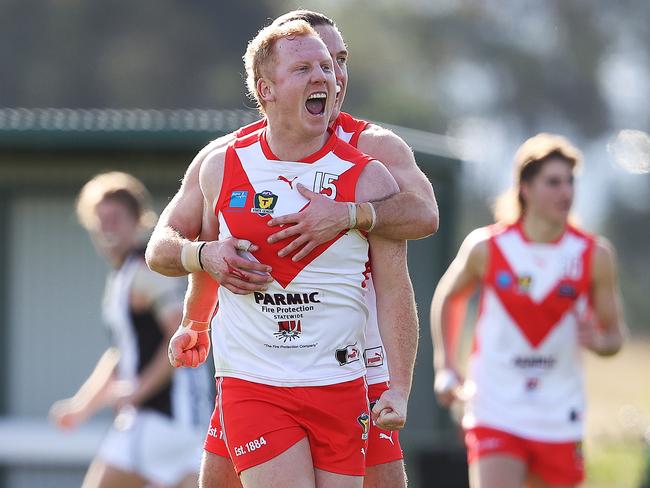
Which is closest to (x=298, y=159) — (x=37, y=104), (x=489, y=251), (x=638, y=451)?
(x=489, y=251)

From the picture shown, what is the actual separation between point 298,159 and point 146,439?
10.8ft

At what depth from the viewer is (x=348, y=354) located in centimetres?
545

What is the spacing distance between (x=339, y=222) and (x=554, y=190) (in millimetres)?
3231

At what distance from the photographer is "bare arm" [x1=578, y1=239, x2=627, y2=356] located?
8172mm

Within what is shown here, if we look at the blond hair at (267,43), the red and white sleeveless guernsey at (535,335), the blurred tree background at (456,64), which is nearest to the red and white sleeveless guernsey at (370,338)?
the blond hair at (267,43)

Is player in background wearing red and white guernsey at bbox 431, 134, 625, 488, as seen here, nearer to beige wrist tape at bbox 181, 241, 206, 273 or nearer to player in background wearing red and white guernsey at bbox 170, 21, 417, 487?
player in background wearing red and white guernsey at bbox 170, 21, 417, 487

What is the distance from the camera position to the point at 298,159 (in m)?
5.46

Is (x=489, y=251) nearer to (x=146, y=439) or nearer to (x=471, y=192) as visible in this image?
(x=146, y=439)

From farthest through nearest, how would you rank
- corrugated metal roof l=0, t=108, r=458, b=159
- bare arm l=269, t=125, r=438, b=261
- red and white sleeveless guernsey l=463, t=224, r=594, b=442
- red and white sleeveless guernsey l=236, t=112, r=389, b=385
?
corrugated metal roof l=0, t=108, r=458, b=159, red and white sleeveless guernsey l=463, t=224, r=594, b=442, red and white sleeveless guernsey l=236, t=112, r=389, b=385, bare arm l=269, t=125, r=438, b=261

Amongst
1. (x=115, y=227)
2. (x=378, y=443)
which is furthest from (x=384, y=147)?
(x=115, y=227)

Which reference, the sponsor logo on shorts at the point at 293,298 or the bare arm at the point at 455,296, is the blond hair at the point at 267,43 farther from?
the bare arm at the point at 455,296

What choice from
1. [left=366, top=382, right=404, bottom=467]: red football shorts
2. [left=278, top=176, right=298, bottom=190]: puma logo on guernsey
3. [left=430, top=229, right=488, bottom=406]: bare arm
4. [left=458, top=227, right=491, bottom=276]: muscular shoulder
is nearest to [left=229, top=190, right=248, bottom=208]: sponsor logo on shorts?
[left=278, top=176, right=298, bottom=190]: puma logo on guernsey

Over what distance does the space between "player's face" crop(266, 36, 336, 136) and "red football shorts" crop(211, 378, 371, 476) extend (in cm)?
97

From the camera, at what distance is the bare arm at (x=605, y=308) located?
26.8ft
